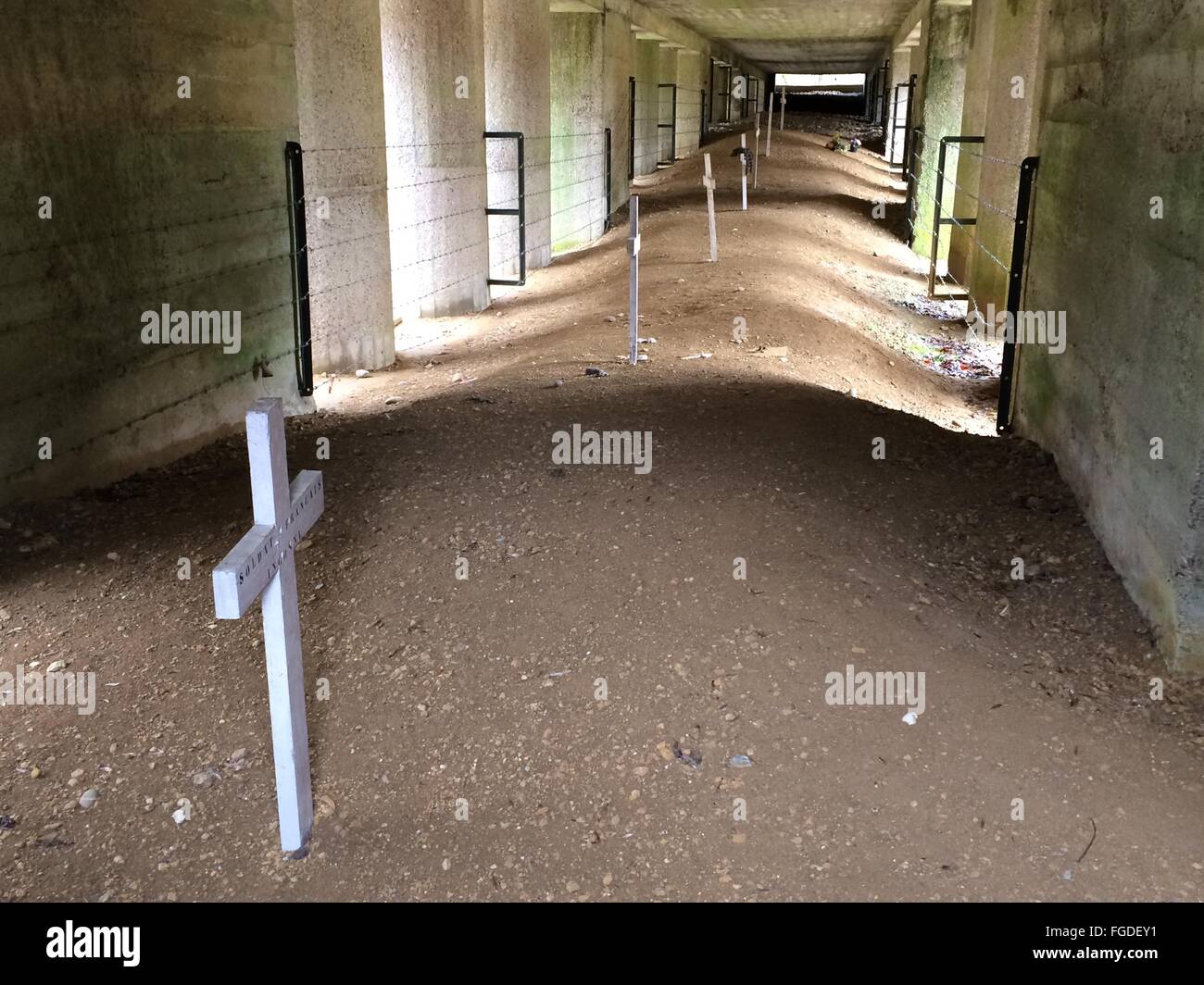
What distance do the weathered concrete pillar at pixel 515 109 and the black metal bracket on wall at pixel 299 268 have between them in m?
6.45

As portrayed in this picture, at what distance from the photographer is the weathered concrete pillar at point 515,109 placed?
14.2 metres

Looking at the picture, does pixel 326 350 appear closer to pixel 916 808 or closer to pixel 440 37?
pixel 440 37

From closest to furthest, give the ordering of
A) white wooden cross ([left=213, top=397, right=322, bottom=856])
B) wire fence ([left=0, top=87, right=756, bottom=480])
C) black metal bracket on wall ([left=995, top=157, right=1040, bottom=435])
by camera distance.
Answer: white wooden cross ([left=213, top=397, right=322, bottom=856]) < wire fence ([left=0, top=87, right=756, bottom=480]) < black metal bracket on wall ([left=995, top=157, right=1040, bottom=435])

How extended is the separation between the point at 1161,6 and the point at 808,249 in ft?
35.0

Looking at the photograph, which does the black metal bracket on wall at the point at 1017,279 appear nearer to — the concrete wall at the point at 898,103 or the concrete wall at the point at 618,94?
the concrete wall at the point at 618,94

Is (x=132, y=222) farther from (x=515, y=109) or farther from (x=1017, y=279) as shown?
(x=515, y=109)

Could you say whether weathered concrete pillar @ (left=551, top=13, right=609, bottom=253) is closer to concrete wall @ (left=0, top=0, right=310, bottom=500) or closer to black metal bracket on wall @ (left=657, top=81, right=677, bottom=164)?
black metal bracket on wall @ (left=657, top=81, right=677, bottom=164)

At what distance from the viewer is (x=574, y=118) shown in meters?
18.5

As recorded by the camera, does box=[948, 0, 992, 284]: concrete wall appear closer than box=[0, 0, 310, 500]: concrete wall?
No

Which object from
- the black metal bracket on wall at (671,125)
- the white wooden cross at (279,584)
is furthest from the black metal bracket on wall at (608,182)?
the white wooden cross at (279,584)

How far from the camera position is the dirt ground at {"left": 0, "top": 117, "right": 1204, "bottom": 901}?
3324 millimetres

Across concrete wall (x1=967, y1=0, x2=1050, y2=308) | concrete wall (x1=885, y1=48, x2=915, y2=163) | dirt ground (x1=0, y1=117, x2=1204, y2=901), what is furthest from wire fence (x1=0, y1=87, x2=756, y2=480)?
concrete wall (x1=885, y1=48, x2=915, y2=163)

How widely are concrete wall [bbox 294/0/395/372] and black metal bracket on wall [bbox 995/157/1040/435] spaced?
5.24 metres

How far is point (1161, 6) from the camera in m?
4.68
